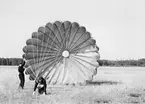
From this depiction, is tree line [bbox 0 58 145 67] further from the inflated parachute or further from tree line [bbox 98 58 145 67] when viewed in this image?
the inflated parachute

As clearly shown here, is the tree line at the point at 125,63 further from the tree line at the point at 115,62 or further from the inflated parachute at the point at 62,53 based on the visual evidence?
the inflated parachute at the point at 62,53

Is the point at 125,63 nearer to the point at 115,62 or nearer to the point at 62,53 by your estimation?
the point at 115,62

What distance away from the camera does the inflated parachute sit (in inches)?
968

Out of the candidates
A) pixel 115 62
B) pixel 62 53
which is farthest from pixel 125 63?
pixel 62 53

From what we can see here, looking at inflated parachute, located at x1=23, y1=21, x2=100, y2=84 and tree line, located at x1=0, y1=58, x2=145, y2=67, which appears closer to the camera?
inflated parachute, located at x1=23, y1=21, x2=100, y2=84

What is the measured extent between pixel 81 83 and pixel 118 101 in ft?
30.2

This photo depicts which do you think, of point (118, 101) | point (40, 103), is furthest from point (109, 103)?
point (40, 103)

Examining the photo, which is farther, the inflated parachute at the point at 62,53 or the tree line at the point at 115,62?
the tree line at the point at 115,62

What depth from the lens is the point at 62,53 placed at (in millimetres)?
25141

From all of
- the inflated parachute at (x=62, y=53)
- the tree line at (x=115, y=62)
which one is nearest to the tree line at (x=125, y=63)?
the tree line at (x=115, y=62)

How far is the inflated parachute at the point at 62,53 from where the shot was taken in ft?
80.6

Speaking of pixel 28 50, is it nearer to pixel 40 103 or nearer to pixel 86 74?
pixel 86 74

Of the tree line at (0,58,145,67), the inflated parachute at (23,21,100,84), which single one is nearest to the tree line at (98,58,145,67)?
the tree line at (0,58,145,67)

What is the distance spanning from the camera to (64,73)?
25.0 m
